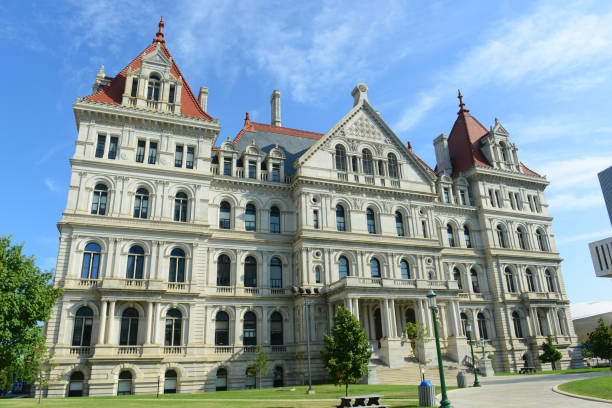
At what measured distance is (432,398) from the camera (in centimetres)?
1777

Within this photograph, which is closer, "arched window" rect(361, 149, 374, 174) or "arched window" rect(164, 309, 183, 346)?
"arched window" rect(164, 309, 183, 346)

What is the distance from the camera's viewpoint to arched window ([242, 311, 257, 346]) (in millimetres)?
37094

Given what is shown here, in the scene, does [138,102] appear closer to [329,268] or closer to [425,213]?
[329,268]

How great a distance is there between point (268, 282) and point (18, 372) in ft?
62.2

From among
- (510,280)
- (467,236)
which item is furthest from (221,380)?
(510,280)

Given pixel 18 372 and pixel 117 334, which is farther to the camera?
pixel 117 334

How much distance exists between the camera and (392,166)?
46.3 metres

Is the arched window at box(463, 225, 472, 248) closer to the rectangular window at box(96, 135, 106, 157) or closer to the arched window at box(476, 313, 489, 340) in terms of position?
the arched window at box(476, 313, 489, 340)

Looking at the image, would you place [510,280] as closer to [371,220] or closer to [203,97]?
[371,220]

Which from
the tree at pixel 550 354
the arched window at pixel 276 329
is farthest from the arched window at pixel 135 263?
the tree at pixel 550 354

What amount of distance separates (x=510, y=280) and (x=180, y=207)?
3580 cm

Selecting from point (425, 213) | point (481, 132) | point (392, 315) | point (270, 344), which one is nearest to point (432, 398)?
point (392, 315)

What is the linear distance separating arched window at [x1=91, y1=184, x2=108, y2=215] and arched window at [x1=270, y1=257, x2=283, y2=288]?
1441 cm

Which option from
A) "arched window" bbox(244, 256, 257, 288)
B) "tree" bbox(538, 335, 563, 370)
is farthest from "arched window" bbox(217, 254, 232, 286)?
"tree" bbox(538, 335, 563, 370)
